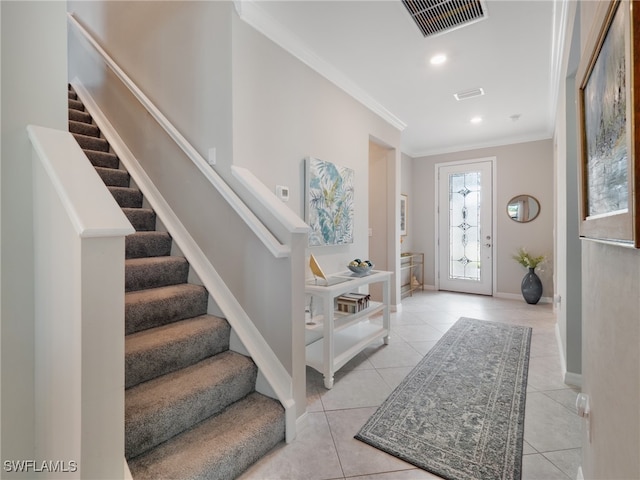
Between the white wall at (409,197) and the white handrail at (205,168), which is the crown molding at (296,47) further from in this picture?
the white wall at (409,197)

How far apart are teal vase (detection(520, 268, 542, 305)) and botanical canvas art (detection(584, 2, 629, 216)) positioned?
14.2ft

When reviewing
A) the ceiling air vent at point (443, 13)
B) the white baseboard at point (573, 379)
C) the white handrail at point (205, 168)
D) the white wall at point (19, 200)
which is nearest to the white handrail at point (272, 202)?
the white handrail at point (205, 168)

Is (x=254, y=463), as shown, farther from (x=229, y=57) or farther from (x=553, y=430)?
(x=229, y=57)

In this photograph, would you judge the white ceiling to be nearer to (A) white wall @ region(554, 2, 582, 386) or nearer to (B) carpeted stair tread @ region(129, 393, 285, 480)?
(A) white wall @ region(554, 2, 582, 386)

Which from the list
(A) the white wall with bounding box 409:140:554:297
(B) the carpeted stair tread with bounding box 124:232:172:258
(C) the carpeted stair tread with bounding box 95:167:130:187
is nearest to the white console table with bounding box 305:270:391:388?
(B) the carpeted stair tread with bounding box 124:232:172:258

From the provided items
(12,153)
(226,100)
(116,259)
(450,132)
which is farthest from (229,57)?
(450,132)

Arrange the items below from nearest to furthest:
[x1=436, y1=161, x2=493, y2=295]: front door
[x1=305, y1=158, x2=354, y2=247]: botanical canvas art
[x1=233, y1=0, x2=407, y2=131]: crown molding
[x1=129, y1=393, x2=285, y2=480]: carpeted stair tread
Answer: [x1=129, y1=393, x2=285, y2=480]: carpeted stair tread < [x1=233, y1=0, x2=407, y2=131]: crown molding < [x1=305, y1=158, x2=354, y2=247]: botanical canvas art < [x1=436, y1=161, x2=493, y2=295]: front door

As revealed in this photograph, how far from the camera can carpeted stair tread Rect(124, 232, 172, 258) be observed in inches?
89.3

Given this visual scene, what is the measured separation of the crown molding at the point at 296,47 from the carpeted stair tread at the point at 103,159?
69.8 inches

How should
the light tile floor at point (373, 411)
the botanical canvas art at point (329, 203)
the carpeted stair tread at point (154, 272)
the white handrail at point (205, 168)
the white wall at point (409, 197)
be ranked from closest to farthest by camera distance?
1. the light tile floor at point (373, 411)
2. the white handrail at point (205, 168)
3. the carpeted stair tread at point (154, 272)
4. the botanical canvas art at point (329, 203)
5. the white wall at point (409, 197)

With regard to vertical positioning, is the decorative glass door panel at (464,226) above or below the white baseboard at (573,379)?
above

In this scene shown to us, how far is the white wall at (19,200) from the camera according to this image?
1113 mm

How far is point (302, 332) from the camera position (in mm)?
1845

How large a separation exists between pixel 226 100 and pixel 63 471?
2055mm
